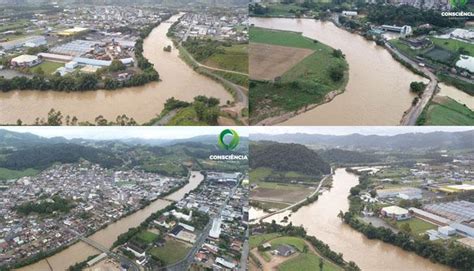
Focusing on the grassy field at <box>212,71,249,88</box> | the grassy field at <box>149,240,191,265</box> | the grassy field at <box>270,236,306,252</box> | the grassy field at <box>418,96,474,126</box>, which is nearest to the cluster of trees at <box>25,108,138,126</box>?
the grassy field at <box>212,71,249,88</box>

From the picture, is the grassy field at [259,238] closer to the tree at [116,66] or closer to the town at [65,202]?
the town at [65,202]

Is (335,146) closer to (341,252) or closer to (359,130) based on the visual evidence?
(359,130)

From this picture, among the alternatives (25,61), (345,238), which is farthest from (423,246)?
(25,61)

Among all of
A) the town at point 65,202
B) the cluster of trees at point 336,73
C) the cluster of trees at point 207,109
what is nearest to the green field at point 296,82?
the cluster of trees at point 336,73

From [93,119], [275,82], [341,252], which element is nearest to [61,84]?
[93,119]

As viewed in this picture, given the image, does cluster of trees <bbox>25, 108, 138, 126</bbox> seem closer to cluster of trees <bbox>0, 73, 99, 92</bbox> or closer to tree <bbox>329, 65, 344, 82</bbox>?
cluster of trees <bbox>0, 73, 99, 92</bbox>

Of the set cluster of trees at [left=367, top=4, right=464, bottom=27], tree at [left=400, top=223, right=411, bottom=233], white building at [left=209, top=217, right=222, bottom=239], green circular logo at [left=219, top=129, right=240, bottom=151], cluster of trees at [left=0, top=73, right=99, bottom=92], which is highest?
cluster of trees at [left=367, top=4, right=464, bottom=27]

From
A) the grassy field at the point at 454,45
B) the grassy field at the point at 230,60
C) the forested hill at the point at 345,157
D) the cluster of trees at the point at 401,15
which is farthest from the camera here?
the cluster of trees at the point at 401,15
